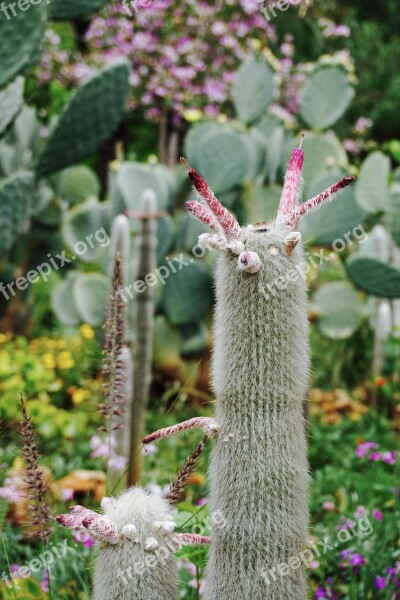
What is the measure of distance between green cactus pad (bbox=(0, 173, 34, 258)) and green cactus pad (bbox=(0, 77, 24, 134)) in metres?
0.47

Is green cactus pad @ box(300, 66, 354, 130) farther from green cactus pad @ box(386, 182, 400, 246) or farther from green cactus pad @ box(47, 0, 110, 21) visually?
green cactus pad @ box(47, 0, 110, 21)

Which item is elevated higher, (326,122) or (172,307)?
(326,122)

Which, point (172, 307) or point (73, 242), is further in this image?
point (73, 242)

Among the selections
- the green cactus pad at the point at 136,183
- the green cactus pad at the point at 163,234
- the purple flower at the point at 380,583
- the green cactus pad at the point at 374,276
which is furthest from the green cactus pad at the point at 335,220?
the purple flower at the point at 380,583

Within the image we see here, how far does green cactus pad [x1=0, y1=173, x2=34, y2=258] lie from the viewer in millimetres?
3807

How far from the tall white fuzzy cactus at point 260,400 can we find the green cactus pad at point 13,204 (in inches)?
110

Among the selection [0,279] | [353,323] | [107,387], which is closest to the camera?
[107,387]

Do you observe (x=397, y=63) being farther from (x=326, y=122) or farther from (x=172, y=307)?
(x=172, y=307)

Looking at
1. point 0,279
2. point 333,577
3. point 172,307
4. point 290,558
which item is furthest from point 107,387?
point 0,279

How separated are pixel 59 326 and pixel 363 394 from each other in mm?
3021

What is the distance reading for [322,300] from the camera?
4.76 meters

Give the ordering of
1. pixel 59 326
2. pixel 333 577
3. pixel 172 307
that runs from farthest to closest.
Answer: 1. pixel 59 326
2. pixel 172 307
3. pixel 333 577

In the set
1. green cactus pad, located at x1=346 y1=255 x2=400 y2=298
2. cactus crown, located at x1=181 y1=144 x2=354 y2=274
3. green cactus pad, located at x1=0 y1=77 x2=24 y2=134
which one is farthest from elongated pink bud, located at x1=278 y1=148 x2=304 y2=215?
green cactus pad, located at x1=346 y1=255 x2=400 y2=298

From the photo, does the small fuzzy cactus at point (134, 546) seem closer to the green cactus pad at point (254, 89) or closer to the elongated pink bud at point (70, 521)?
the elongated pink bud at point (70, 521)
